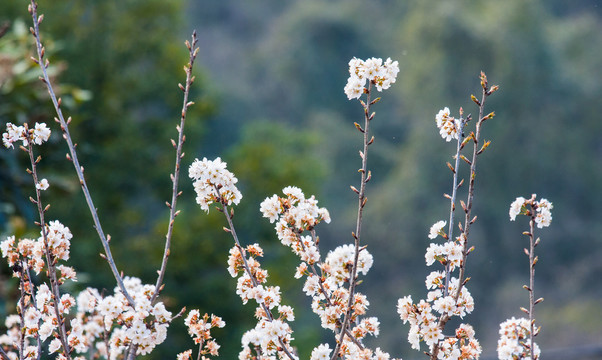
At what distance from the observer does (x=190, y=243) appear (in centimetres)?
999

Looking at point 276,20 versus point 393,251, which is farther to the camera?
point 276,20

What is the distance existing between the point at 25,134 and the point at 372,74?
2.30ft

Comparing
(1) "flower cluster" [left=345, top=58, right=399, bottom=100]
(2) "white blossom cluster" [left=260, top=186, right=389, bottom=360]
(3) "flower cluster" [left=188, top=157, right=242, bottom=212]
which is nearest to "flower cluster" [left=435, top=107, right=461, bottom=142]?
(1) "flower cluster" [left=345, top=58, right=399, bottom=100]

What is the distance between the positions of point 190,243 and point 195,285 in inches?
23.4

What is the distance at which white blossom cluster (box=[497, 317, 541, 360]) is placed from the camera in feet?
4.61

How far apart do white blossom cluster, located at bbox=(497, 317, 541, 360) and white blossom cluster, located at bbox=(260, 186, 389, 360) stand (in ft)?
0.86

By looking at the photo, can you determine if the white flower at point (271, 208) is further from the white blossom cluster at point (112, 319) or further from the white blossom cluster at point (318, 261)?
the white blossom cluster at point (112, 319)

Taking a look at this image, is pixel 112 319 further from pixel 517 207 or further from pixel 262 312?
pixel 517 207

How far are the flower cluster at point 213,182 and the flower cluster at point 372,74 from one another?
0.30 m

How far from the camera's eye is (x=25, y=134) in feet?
4.79

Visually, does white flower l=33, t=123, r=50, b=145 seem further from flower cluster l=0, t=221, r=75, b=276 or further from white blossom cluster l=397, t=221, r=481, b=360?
white blossom cluster l=397, t=221, r=481, b=360

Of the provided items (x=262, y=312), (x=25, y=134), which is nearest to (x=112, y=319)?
(x=262, y=312)

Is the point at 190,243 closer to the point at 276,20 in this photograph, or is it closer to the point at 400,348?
the point at 400,348

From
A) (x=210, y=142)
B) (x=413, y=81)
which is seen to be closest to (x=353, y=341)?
(x=210, y=142)
